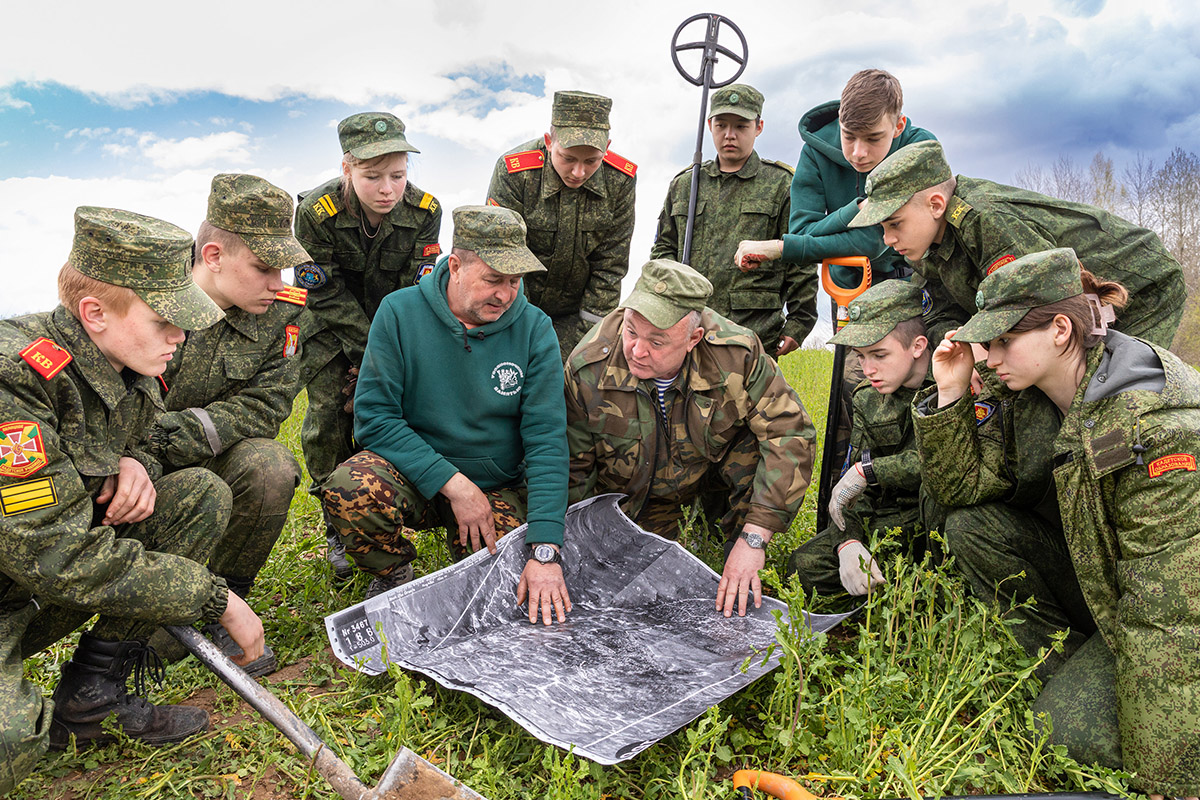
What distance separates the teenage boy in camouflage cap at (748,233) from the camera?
555cm

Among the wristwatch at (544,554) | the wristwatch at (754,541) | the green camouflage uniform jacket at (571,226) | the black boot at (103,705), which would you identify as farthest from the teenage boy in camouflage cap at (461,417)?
the green camouflage uniform jacket at (571,226)

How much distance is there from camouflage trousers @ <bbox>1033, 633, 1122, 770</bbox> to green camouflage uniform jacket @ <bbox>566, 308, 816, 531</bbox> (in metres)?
1.14

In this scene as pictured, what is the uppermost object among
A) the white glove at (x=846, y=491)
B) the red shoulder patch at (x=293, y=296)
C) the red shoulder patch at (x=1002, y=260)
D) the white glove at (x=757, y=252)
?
the white glove at (x=757, y=252)

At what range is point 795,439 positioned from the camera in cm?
371

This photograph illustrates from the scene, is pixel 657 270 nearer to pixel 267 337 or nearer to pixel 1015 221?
pixel 1015 221

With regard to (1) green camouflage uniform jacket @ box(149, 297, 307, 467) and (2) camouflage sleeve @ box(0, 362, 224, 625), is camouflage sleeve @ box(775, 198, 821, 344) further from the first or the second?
(2) camouflage sleeve @ box(0, 362, 224, 625)

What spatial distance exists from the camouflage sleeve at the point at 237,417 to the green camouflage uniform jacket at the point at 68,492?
0.55 meters

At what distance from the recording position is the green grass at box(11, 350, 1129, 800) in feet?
8.45

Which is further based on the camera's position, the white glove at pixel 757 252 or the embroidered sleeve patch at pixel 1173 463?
the white glove at pixel 757 252

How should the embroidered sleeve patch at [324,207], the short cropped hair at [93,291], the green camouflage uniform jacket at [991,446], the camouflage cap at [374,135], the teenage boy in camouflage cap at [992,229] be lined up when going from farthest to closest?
the embroidered sleeve patch at [324,207] < the camouflage cap at [374,135] < the teenage boy in camouflage cap at [992,229] < the green camouflage uniform jacket at [991,446] < the short cropped hair at [93,291]

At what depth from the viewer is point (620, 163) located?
17.5 ft

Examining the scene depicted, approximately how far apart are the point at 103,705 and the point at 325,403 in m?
2.31

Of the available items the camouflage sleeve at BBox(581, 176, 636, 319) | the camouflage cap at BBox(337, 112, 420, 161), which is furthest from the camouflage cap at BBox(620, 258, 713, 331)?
the camouflage sleeve at BBox(581, 176, 636, 319)

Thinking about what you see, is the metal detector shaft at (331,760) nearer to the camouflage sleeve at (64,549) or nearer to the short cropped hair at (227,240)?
the camouflage sleeve at (64,549)
